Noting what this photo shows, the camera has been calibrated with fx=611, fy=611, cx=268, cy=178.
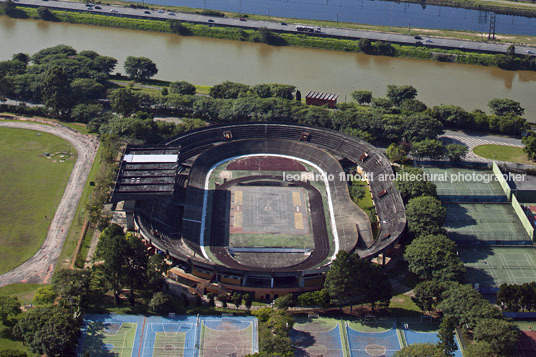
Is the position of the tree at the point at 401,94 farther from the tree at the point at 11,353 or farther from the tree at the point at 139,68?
the tree at the point at 11,353

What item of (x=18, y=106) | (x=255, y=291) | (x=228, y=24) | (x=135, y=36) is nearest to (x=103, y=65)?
(x=18, y=106)

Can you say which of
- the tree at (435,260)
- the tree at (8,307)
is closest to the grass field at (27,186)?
the tree at (8,307)

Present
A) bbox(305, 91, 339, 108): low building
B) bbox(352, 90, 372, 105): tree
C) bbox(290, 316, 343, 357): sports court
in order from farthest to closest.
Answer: bbox(352, 90, 372, 105): tree, bbox(305, 91, 339, 108): low building, bbox(290, 316, 343, 357): sports court

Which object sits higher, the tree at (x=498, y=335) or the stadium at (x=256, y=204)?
the stadium at (x=256, y=204)

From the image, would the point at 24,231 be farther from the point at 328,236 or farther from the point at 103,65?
the point at 103,65

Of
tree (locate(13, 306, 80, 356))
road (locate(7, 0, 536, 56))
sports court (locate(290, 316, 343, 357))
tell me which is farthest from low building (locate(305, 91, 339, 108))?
tree (locate(13, 306, 80, 356))

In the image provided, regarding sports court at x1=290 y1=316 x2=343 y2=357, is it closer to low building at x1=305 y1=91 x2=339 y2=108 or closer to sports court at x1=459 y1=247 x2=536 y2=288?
sports court at x1=459 y1=247 x2=536 y2=288

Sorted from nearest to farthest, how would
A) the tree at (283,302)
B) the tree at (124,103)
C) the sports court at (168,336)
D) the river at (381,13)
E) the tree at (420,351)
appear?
the tree at (420,351)
the sports court at (168,336)
the tree at (283,302)
the tree at (124,103)
the river at (381,13)
